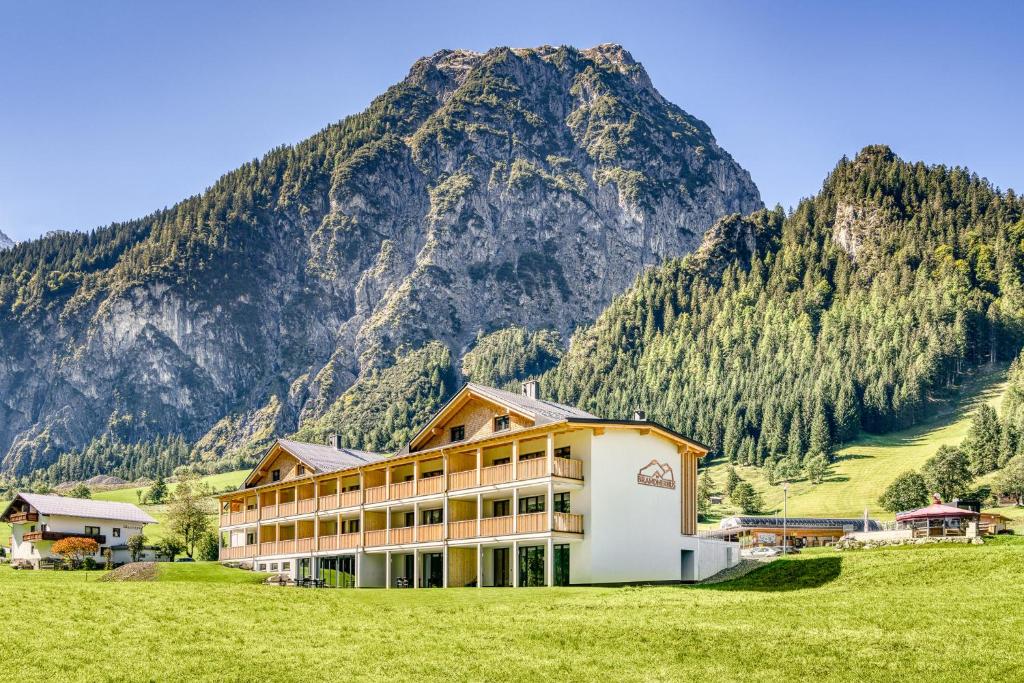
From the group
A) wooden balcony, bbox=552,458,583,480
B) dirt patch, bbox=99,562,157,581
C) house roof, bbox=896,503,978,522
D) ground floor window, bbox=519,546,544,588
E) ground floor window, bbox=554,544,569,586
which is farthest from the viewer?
house roof, bbox=896,503,978,522

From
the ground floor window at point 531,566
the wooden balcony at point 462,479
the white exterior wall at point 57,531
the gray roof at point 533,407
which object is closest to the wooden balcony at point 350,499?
the wooden balcony at point 462,479

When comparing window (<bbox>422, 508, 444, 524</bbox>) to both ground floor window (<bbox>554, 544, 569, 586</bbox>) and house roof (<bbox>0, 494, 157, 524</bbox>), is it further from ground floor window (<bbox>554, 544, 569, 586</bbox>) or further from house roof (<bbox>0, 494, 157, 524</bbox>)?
house roof (<bbox>0, 494, 157, 524</bbox>)

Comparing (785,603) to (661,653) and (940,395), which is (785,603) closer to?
(661,653)

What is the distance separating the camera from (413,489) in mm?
59781

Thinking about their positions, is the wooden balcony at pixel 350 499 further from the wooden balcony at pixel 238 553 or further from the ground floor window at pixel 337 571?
the wooden balcony at pixel 238 553

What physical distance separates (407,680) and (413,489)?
34214mm

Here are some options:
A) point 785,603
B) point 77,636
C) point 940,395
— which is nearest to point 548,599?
point 785,603

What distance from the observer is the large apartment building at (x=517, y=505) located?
2034 inches

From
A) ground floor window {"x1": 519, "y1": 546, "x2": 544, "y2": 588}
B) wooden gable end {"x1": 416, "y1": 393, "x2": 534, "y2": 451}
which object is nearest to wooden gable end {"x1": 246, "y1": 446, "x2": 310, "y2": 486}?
wooden gable end {"x1": 416, "y1": 393, "x2": 534, "y2": 451}

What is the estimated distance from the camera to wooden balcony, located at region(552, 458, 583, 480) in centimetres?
5094

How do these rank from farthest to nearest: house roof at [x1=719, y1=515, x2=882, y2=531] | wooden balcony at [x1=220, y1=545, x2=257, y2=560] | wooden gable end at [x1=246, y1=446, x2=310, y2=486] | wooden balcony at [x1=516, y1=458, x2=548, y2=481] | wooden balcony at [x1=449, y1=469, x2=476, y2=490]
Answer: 1. house roof at [x1=719, y1=515, x2=882, y2=531]
2. wooden balcony at [x1=220, y1=545, x2=257, y2=560]
3. wooden gable end at [x1=246, y1=446, x2=310, y2=486]
4. wooden balcony at [x1=449, y1=469, x2=476, y2=490]
5. wooden balcony at [x1=516, y1=458, x2=548, y2=481]

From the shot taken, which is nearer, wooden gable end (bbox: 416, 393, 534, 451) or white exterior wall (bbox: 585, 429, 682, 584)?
white exterior wall (bbox: 585, 429, 682, 584)

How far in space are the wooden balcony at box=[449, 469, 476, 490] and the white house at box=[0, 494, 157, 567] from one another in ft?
135

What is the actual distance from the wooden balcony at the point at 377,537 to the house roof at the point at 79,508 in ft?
131
